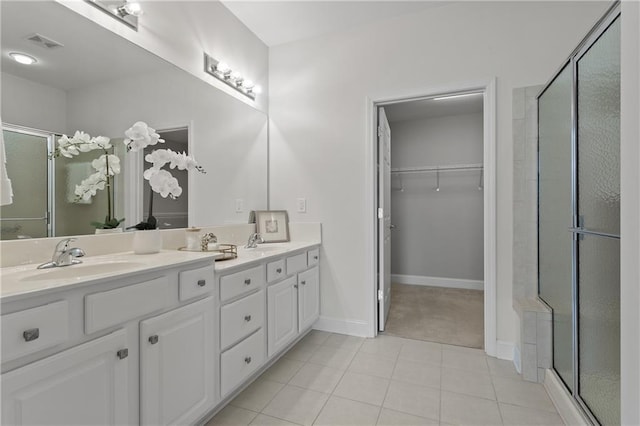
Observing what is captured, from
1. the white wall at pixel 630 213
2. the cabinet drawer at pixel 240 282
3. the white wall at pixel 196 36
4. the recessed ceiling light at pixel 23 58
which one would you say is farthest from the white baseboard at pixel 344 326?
the recessed ceiling light at pixel 23 58

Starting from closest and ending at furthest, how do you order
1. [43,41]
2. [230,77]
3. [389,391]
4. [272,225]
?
[43,41] < [389,391] < [230,77] < [272,225]

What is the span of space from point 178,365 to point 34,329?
0.59 m

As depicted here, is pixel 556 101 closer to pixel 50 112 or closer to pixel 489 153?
pixel 489 153


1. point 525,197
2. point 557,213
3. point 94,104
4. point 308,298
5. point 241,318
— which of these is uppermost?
point 94,104

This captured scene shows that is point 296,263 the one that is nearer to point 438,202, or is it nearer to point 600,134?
point 600,134

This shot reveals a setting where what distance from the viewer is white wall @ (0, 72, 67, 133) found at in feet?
4.12

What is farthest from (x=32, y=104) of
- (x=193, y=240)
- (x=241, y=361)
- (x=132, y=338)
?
(x=241, y=361)

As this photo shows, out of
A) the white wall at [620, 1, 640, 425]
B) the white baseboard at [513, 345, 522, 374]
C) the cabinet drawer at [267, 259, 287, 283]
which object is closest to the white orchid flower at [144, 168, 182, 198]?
the cabinet drawer at [267, 259, 287, 283]

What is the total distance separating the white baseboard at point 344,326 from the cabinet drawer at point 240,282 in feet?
3.60

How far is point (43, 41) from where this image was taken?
1364mm

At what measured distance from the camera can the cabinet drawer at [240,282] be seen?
5.20 ft

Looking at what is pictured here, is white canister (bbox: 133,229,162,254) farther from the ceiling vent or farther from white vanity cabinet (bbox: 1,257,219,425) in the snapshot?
the ceiling vent

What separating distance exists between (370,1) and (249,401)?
9.51 feet

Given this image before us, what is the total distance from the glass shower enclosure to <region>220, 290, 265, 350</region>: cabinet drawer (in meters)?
1.65
